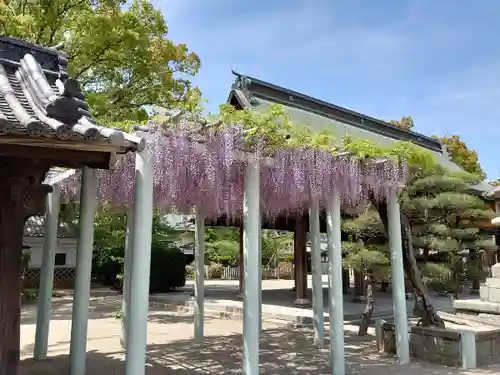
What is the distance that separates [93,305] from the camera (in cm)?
1394

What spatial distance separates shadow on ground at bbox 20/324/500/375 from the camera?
5898mm

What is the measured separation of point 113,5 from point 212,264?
19074mm

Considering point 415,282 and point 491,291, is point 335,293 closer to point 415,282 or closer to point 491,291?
point 415,282

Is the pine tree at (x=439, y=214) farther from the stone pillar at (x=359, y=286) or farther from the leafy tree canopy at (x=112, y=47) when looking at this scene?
the leafy tree canopy at (x=112, y=47)

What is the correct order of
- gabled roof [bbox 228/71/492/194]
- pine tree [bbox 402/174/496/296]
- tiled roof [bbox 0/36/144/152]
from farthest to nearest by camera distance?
gabled roof [bbox 228/71/492/194]
pine tree [bbox 402/174/496/296]
tiled roof [bbox 0/36/144/152]

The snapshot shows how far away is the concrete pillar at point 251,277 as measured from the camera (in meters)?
4.75

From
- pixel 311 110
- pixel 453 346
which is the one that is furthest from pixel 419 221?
pixel 311 110

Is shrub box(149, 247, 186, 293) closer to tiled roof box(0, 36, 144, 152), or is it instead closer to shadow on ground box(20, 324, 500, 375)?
shadow on ground box(20, 324, 500, 375)

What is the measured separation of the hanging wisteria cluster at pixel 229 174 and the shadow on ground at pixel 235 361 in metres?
2.34

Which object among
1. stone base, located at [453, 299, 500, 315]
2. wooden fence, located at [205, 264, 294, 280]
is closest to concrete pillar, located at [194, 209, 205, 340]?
stone base, located at [453, 299, 500, 315]

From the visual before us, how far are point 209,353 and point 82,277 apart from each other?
2.88m

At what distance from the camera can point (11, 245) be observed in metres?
3.57

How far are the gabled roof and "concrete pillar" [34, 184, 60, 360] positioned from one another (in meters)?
5.21

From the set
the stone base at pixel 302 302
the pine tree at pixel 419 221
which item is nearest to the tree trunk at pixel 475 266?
the pine tree at pixel 419 221
